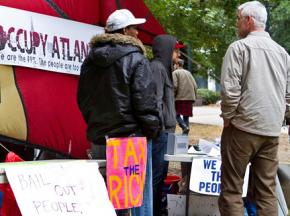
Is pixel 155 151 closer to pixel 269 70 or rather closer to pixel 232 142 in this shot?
pixel 232 142

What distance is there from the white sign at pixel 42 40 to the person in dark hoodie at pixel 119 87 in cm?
97

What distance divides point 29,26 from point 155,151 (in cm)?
155

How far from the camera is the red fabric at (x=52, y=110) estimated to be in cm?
511

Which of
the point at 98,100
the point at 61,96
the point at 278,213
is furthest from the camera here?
the point at 61,96

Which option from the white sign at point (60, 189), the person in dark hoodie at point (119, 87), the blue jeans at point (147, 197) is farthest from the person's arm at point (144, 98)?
the white sign at point (60, 189)

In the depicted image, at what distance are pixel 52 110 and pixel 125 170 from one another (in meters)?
1.49

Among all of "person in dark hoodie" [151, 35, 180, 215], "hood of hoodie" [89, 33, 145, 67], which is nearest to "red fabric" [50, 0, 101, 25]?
"person in dark hoodie" [151, 35, 180, 215]

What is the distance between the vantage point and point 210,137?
1320 cm

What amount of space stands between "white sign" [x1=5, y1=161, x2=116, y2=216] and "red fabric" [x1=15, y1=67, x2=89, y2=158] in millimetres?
1298

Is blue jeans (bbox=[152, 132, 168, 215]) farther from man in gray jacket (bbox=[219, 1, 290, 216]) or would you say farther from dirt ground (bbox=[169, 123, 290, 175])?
dirt ground (bbox=[169, 123, 290, 175])

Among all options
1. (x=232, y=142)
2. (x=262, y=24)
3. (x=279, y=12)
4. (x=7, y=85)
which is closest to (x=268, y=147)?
(x=232, y=142)

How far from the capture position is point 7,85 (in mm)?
4910

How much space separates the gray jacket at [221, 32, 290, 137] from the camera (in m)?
4.24

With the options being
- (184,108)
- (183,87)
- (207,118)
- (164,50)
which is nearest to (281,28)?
(207,118)
